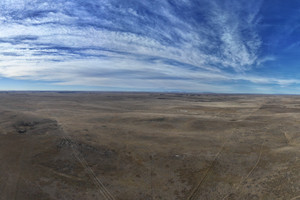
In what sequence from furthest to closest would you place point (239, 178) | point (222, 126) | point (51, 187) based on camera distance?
point (222, 126) → point (239, 178) → point (51, 187)

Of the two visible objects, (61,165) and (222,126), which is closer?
(61,165)

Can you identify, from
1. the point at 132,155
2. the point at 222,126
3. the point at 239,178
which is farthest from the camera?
the point at 222,126

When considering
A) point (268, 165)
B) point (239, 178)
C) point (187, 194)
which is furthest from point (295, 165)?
point (187, 194)

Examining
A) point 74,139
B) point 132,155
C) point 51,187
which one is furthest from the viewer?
point 74,139

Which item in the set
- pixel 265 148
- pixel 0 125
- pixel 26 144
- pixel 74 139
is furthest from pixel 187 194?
pixel 0 125

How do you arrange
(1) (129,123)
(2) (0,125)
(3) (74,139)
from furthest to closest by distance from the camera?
1. (1) (129,123)
2. (2) (0,125)
3. (3) (74,139)

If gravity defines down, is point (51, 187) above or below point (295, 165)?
below

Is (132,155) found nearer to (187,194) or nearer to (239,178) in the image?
(187,194)

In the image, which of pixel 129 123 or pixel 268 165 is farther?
pixel 129 123

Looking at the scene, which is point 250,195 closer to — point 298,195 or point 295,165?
point 298,195
